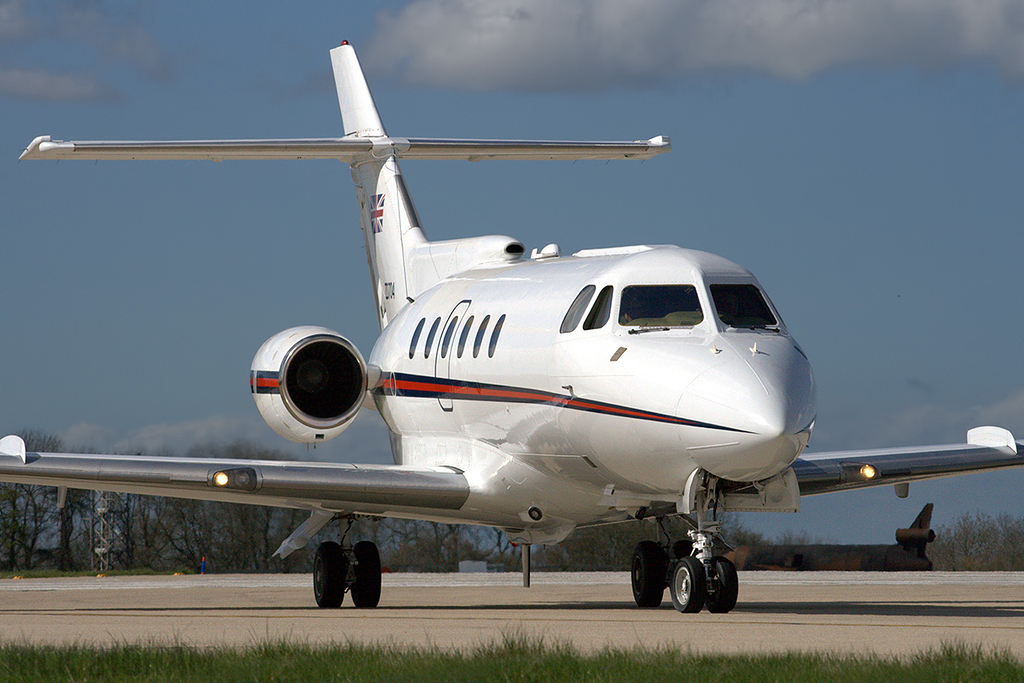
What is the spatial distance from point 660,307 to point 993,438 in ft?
19.8

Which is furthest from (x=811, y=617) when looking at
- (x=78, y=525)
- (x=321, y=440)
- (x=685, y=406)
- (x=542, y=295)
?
(x=78, y=525)

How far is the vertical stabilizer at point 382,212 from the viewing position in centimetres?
2228

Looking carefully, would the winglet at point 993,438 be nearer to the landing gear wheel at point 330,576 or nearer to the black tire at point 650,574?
the black tire at point 650,574

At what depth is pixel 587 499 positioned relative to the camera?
1545 centimetres

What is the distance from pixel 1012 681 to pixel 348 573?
1101 centimetres

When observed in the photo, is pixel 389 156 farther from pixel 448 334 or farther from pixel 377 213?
pixel 448 334

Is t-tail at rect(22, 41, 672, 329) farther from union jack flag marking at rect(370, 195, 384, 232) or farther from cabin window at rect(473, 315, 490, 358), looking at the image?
cabin window at rect(473, 315, 490, 358)

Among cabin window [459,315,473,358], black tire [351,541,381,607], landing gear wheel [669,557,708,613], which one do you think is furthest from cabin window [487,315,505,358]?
landing gear wheel [669,557,708,613]

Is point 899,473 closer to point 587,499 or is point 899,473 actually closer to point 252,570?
point 587,499

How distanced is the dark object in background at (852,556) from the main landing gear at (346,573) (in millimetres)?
21680

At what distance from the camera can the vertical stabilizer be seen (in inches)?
877

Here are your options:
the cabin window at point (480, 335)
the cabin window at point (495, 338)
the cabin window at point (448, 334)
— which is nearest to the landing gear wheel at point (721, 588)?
the cabin window at point (495, 338)

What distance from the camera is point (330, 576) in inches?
679

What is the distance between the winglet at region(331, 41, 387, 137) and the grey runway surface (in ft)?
25.1
